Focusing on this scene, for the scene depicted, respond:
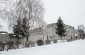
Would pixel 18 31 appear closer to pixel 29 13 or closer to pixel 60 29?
pixel 29 13

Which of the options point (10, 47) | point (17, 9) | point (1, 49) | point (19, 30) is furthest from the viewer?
point (19, 30)

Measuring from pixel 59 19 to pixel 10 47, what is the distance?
96.6 feet

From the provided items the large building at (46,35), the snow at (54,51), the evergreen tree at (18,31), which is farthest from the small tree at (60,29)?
the snow at (54,51)

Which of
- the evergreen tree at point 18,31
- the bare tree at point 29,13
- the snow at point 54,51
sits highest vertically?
the bare tree at point 29,13

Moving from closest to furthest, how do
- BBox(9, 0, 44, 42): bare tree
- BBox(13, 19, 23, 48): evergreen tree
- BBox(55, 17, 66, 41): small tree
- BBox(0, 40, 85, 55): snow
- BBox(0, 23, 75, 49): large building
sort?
BBox(0, 40, 85, 55): snow → BBox(9, 0, 44, 42): bare tree → BBox(13, 19, 23, 48): evergreen tree → BBox(0, 23, 75, 49): large building → BBox(55, 17, 66, 41): small tree

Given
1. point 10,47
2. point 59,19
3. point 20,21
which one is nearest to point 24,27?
point 20,21

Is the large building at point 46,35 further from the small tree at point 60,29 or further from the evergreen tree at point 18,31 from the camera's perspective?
the small tree at point 60,29

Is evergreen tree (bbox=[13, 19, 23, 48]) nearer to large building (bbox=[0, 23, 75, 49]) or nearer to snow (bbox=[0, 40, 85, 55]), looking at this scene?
large building (bbox=[0, 23, 75, 49])

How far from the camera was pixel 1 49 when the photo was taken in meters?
22.7

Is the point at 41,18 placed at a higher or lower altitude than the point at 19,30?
higher

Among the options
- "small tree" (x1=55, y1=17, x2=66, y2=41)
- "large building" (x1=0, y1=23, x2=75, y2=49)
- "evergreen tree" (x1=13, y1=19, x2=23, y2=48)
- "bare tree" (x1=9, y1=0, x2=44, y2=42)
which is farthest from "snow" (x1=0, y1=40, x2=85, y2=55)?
"small tree" (x1=55, y1=17, x2=66, y2=41)

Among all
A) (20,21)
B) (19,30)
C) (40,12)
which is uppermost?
(40,12)

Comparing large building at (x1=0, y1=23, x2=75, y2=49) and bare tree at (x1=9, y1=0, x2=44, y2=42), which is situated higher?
bare tree at (x1=9, y1=0, x2=44, y2=42)

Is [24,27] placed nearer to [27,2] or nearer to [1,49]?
[27,2]
